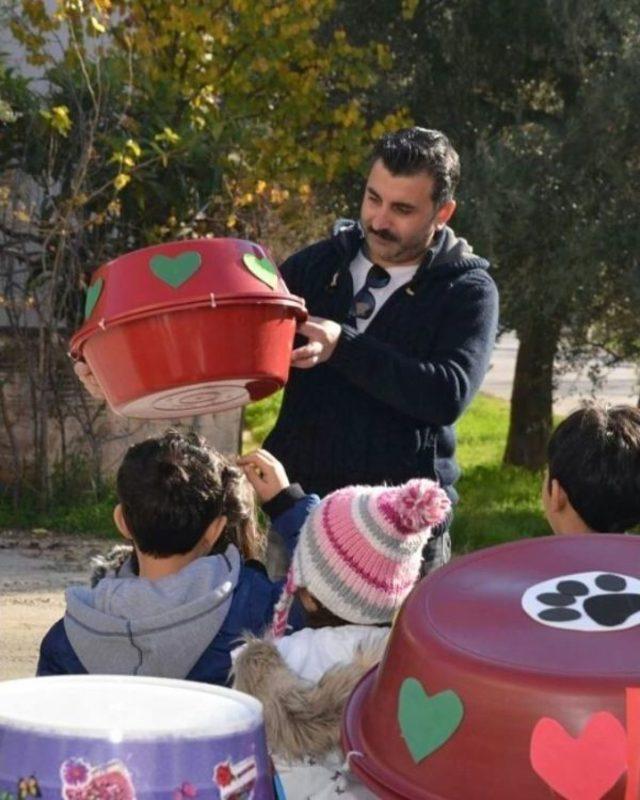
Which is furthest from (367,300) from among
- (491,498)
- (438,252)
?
(491,498)

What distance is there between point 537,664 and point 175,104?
7822 mm

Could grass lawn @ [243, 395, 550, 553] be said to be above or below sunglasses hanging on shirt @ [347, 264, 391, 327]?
Result: below

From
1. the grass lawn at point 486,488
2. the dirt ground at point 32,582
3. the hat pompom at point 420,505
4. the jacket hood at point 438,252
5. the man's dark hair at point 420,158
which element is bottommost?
the grass lawn at point 486,488

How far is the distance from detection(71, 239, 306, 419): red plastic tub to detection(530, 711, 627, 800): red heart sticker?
1504mm

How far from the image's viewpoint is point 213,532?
3447 mm

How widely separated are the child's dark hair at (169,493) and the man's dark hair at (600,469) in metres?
0.70

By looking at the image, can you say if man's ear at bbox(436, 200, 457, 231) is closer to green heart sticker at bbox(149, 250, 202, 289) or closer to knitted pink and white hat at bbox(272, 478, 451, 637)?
green heart sticker at bbox(149, 250, 202, 289)

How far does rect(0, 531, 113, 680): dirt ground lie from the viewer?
6203 millimetres

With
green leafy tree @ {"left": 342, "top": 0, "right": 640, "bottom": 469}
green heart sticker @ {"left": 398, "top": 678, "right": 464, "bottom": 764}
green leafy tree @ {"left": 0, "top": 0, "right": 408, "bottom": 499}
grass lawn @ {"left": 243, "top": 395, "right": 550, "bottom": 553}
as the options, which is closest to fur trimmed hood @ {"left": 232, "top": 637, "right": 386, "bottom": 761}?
green heart sticker @ {"left": 398, "top": 678, "right": 464, "bottom": 764}

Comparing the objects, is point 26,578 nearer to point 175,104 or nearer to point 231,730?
point 175,104

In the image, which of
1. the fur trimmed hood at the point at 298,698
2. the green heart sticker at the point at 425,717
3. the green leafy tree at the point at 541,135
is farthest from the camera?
the green leafy tree at the point at 541,135

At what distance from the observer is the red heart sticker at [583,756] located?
1.95 metres

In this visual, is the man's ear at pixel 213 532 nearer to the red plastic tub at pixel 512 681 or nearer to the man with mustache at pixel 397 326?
the man with mustache at pixel 397 326

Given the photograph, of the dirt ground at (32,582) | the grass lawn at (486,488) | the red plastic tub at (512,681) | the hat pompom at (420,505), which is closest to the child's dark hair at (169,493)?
the hat pompom at (420,505)
